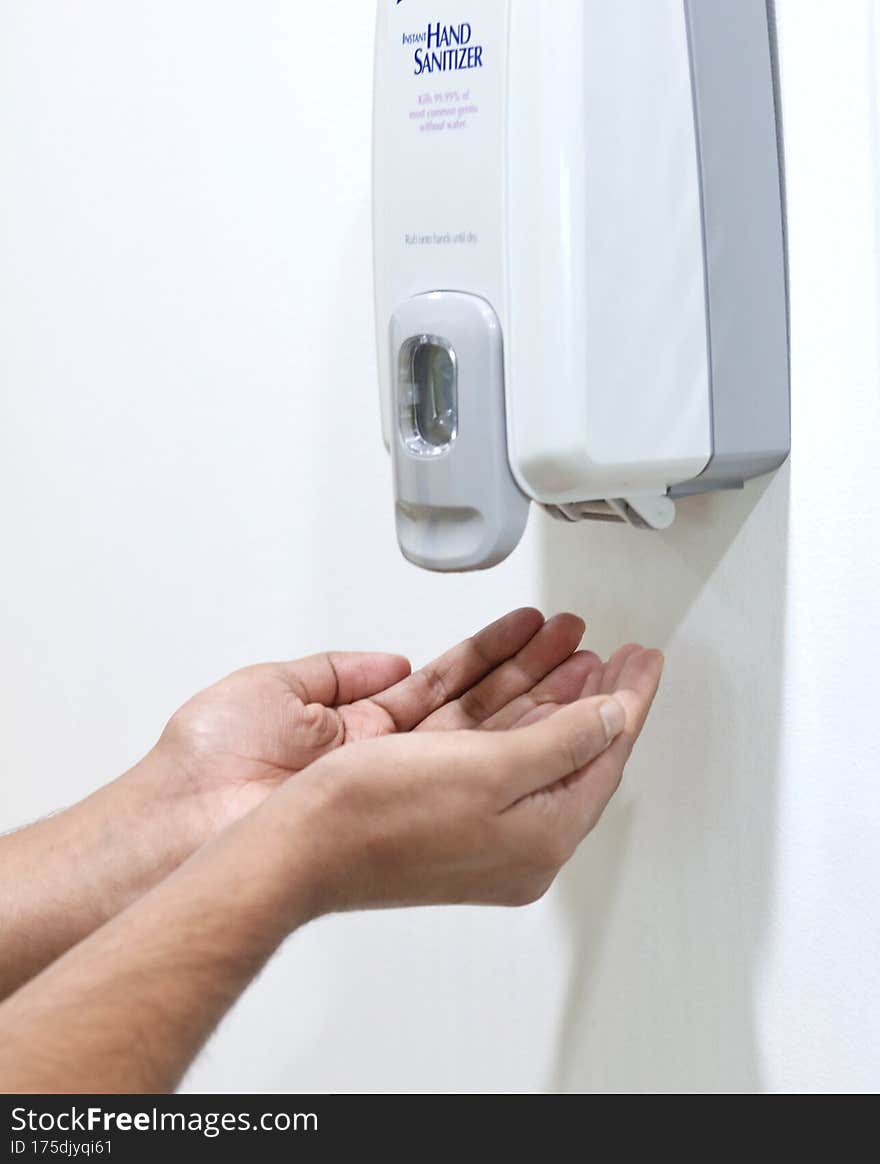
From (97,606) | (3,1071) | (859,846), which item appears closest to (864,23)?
(859,846)

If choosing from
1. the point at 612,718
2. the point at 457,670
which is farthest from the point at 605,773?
the point at 457,670

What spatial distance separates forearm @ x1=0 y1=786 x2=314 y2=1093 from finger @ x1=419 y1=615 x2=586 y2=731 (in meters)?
0.20

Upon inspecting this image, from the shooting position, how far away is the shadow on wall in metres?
0.68

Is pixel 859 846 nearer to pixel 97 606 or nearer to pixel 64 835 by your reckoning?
pixel 64 835

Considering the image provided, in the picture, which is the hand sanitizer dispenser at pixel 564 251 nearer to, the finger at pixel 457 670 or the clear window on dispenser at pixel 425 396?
the clear window on dispenser at pixel 425 396

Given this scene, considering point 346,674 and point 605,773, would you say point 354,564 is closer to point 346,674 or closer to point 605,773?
point 346,674

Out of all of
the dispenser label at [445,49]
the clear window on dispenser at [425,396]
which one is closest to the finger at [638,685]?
the clear window on dispenser at [425,396]

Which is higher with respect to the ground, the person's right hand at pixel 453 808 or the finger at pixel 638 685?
the finger at pixel 638 685

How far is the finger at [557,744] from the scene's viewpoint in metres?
0.55

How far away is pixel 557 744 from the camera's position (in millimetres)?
564

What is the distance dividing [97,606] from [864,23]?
72cm

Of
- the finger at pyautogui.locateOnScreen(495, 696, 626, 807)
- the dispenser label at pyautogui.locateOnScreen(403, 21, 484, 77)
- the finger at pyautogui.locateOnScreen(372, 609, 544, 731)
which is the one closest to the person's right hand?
the finger at pyautogui.locateOnScreen(495, 696, 626, 807)

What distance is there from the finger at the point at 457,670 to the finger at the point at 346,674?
1 cm

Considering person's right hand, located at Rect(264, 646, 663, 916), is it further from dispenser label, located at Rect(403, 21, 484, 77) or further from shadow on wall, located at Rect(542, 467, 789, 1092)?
dispenser label, located at Rect(403, 21, 484, 77)
